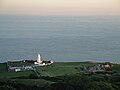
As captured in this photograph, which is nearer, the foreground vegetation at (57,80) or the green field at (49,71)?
the foreground vegetation at (57,80)

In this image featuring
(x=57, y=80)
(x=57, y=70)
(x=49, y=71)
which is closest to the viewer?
(x=57, y=80)

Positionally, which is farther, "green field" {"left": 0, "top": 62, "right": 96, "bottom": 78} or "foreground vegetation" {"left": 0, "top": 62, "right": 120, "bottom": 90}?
"green field" {"left": 0, "top": 62, "right": 96, "bottom": 78}

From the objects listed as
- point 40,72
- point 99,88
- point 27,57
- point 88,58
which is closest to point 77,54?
point 88,58

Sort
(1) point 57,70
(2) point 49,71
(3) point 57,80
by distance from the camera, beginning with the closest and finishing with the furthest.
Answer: (3) point 57,80
(2) point 49,71
(1) point 57,70

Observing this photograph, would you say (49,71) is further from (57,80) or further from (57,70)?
(57,80)

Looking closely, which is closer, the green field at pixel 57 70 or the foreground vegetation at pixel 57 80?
the foreground vegetation at pixel 57 80

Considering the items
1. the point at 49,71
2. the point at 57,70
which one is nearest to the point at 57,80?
the point at 49,71

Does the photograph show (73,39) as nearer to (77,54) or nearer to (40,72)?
(77,54)

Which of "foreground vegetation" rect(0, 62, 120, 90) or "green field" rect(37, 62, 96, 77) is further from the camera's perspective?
"green field" rect(37, 62, 96, 77)
